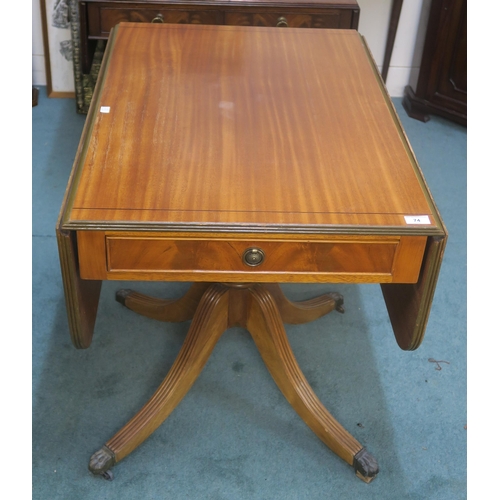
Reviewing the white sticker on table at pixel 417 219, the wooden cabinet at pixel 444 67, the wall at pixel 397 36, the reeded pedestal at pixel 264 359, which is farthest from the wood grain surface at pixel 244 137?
the wall at pixel 397 36

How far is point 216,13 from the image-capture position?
2.55 meters

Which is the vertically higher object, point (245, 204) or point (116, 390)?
point (245, 204)

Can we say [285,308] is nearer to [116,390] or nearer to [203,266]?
[116,390]

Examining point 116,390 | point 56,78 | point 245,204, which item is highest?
point 245,204

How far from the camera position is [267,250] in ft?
4.54

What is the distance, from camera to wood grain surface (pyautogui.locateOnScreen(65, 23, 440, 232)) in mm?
1378

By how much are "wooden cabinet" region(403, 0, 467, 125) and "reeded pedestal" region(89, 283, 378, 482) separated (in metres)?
1.75

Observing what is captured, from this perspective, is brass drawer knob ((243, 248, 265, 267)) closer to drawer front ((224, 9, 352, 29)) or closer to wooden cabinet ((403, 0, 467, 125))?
drawer front ((224, 9, 352, 29))

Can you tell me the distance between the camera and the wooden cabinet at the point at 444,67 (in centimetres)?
→ 306

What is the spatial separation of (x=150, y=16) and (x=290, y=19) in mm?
508

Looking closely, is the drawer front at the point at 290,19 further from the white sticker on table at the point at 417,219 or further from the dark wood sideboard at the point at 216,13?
the white sticker on table at the point at 417,219

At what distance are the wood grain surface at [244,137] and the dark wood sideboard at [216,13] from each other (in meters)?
0.49

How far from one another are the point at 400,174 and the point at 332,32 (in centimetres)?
77

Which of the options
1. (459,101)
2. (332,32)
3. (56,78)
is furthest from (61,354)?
(459,101)
